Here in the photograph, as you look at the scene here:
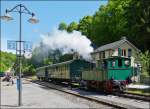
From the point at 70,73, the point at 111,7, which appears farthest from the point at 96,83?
the point at 111,7

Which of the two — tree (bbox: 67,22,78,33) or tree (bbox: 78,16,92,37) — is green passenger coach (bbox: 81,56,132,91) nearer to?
tree (bbox: 78,16,92,37)

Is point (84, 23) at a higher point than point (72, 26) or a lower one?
lower

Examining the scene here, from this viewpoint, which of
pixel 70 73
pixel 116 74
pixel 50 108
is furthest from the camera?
pixel 70 73

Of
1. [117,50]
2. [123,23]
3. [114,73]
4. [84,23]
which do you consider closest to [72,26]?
[84,23]

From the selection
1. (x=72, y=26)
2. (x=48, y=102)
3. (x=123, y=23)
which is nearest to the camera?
(x=48, y=102)

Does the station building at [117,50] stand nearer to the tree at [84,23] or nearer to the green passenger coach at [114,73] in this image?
the green passenger coach at [114,73]

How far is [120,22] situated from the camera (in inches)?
2665

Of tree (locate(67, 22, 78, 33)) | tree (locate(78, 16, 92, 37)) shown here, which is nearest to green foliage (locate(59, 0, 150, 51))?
tree (locate(78, 16, 92, 37))

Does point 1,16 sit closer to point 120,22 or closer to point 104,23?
point 120,22

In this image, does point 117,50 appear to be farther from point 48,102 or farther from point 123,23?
point 48,102

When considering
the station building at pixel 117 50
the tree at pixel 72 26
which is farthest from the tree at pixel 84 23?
the station building at pixel 117 50

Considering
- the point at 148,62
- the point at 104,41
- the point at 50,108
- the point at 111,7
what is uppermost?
the point at 111,7

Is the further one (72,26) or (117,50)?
(72,26)

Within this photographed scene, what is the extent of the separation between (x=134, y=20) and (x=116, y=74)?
3599 centimetres
